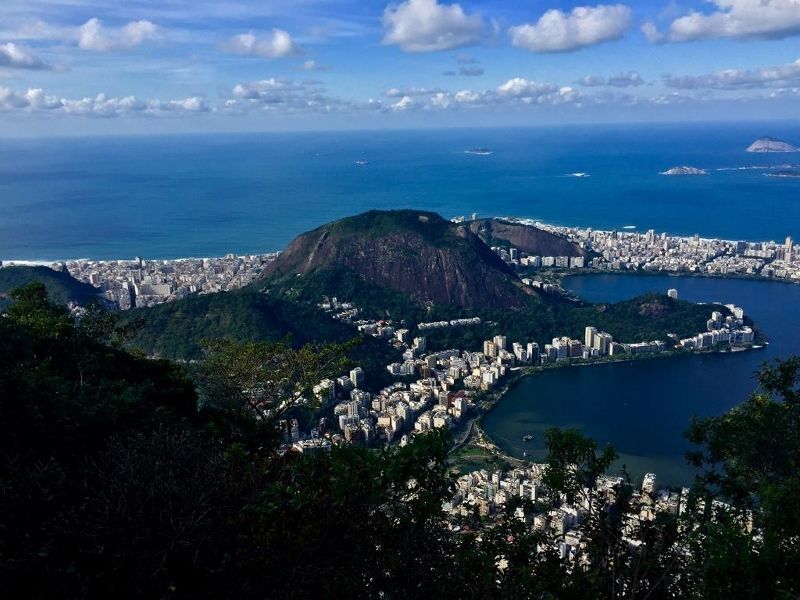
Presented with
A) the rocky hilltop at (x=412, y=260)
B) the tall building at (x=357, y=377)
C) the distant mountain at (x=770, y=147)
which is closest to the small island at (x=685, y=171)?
the distant mountain at (x=770, y=147)

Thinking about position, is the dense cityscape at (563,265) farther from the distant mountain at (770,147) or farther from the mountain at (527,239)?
the distant mountain at (770,147)

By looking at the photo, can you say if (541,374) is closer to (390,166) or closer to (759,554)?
(759,554)

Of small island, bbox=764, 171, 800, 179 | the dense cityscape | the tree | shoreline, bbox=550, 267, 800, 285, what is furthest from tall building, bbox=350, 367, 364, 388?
small island, bbox=764, 171, 800, 179

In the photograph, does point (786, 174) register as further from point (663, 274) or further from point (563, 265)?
point (563, 265)

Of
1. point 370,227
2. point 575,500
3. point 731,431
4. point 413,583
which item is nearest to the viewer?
point 413,583

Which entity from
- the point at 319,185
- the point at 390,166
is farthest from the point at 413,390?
the point at 390,166

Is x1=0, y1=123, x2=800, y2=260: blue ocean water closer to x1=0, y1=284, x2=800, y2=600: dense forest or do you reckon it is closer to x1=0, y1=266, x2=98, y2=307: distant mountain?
x1=0, y1=266, x2=98, y2=307: distant mountain
